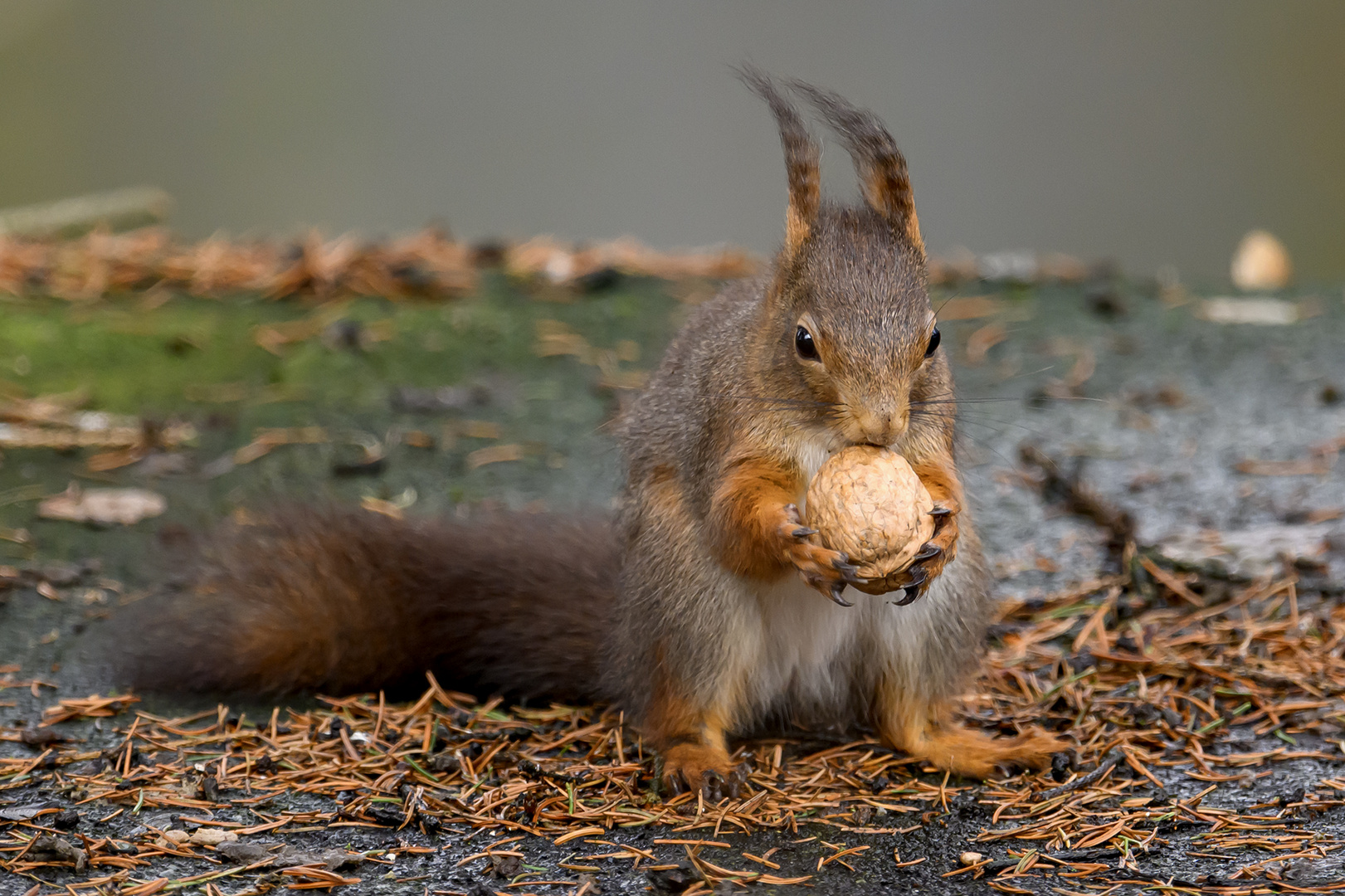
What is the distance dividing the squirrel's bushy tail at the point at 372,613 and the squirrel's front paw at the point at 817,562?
478 millimetres

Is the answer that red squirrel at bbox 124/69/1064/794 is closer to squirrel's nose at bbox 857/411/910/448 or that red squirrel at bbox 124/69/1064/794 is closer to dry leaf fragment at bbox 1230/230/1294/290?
squirrel's nose at bbox 857/411/910/448

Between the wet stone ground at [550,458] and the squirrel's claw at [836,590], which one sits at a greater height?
the squirrel's claw at [836,590]

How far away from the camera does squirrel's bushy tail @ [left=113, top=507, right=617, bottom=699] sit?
200 cm

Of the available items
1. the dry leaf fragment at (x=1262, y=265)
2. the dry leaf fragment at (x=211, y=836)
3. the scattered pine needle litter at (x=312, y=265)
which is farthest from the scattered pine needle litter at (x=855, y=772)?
the dry leaf fragment at (x=1262, y=265)

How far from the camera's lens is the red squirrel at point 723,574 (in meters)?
1.72

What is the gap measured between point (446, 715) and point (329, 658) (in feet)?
0.71

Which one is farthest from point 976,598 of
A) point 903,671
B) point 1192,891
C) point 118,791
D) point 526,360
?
point 526,360

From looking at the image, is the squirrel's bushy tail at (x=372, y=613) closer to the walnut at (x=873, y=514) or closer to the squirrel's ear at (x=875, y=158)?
the walnut at (x=873, y=514)

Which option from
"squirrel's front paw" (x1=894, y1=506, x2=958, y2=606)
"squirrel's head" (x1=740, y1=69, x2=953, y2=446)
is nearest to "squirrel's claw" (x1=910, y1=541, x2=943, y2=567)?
"squirrel's front paw" (x1=894, y1=506, x2=958, y2=606)

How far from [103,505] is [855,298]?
1.88 meters

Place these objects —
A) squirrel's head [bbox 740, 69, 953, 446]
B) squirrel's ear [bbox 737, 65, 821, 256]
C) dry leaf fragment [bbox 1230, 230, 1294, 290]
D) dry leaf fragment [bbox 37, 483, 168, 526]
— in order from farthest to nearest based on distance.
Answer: dry leaf fragment [bbox 1230, 230, 1294, 290] → dry leaf fragment [bbox 37, 483, 168, 526] → squirrel's ear [bbox 737, 65, 821, 256] → squirrel's head [bbox 740, 69, 953, 446]

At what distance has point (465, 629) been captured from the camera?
2.08 metres

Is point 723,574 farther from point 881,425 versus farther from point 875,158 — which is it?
point 875,158

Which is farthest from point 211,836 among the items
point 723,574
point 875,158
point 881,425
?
point 875,158
